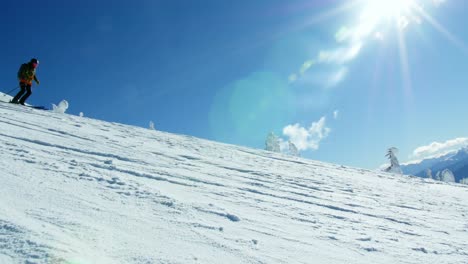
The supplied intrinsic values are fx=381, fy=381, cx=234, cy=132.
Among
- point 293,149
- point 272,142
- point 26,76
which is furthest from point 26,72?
point 293,149

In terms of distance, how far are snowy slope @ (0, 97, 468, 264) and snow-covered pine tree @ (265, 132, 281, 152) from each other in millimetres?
45198

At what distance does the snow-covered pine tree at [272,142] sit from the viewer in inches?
2244

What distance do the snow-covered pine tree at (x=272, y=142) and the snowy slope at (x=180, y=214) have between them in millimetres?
45198

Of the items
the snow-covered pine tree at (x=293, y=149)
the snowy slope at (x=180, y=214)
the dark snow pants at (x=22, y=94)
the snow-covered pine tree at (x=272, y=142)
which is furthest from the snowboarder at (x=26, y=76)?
the snow-covered pine tree at (x=293, y=149)

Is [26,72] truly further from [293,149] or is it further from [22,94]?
[293,149]

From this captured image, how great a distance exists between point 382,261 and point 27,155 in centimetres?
680

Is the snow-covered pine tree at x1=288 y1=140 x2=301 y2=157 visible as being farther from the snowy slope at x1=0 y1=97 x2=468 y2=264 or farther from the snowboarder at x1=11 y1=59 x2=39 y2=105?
the snowy slope at x1=0 y1=97 x2=468 y2=264

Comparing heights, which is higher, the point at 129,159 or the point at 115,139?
the point at 115,139

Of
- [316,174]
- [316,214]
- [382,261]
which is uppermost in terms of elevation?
[316,174]

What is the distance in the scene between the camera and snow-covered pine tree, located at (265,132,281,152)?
5700 cm

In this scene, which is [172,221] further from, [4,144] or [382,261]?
[4,144]

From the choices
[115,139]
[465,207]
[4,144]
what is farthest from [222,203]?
[465,207]

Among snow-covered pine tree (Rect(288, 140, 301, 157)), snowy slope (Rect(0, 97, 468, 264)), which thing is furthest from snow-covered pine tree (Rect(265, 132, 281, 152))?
snowy slope (Rect(0, 97, 468, 264))

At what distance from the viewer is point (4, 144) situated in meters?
8.30
